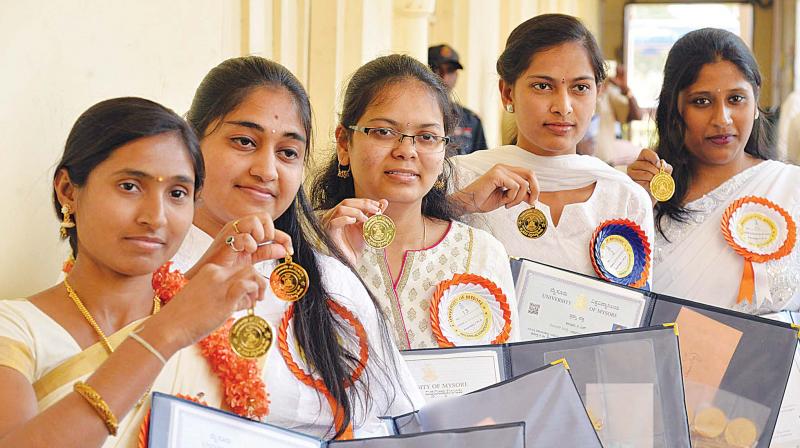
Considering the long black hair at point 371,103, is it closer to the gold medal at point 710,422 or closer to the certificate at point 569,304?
the certificate at point 569,304

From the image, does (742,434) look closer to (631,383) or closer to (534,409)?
(631,383)

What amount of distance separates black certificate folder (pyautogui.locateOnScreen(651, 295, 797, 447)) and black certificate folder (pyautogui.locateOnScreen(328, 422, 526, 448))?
89 cm

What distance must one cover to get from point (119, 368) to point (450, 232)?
1.53 meters

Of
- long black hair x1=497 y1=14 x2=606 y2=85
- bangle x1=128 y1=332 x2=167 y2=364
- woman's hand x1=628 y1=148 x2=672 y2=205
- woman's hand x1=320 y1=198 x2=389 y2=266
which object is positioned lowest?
bangle x1=128 y1=332 x2=167 y2=364

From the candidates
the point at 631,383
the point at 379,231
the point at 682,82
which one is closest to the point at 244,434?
the point at 631,383

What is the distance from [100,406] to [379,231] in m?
1.25

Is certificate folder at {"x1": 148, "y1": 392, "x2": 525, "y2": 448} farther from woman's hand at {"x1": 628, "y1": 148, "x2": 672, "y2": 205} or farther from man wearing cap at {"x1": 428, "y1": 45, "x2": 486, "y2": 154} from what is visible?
man wearing cap at {"x1": 428, "y1": 45, "x2": 486, "y2": 154}

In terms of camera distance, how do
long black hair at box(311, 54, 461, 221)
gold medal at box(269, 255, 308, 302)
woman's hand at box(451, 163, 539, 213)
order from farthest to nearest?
woman's hand at box(451, 163, 539, 213), long black hair at box(311, 54, 461, 221), gold medal at box(269, 255, 308, 302)

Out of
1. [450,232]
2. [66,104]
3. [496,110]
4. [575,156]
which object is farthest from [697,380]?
[496,110]

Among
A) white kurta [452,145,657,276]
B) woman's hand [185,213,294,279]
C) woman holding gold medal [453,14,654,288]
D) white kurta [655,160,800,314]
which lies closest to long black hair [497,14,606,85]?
woman holding gold medal [453,14,654,288]

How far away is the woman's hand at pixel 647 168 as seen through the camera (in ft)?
12.0

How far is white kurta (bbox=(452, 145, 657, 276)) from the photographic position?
347cm

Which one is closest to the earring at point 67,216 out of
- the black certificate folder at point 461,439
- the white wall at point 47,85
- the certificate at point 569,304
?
the white wall at point 47,85

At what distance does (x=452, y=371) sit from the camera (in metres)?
2.55
